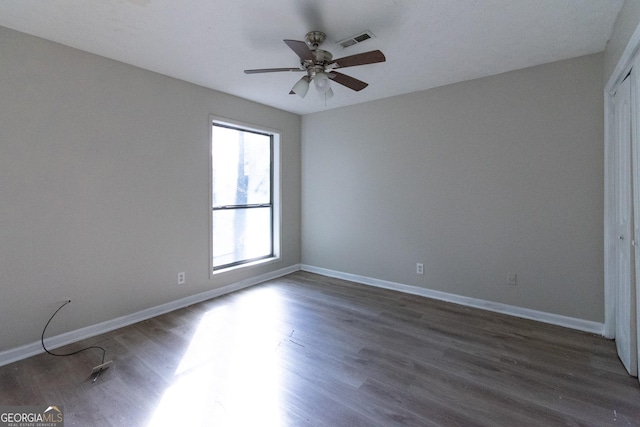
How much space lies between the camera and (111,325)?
2.74m

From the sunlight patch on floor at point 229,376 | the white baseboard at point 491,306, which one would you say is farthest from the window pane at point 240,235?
the white baseboard at point 491,306

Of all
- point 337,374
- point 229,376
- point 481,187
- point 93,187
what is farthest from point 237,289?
point 481,187

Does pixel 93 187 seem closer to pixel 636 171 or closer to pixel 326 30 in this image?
pixel 326 30

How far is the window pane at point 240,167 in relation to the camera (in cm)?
374

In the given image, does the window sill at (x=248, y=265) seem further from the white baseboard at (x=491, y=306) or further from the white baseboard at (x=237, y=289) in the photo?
the white baseboard at (x=491, y=306)

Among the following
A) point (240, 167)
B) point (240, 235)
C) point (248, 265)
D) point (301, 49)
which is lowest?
point (248, 265)

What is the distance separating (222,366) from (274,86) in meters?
2.95

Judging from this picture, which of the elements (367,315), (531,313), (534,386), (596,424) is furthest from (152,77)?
(531,313)

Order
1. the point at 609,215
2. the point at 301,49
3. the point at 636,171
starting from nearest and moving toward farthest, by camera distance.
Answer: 1. the point at 636,171
2. the point at 301,49
3. the point at 609,215

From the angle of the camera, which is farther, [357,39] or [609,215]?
[609,215]

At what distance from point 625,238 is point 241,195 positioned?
12.9 feet

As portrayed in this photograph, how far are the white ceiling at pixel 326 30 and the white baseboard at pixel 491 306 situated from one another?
8.13ft

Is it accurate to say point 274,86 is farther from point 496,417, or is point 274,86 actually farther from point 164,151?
point 496,417

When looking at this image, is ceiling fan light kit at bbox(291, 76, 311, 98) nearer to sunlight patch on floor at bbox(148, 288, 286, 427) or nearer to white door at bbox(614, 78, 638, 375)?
sunlight patch on floor at bbox(148, 288, 286, 427)
